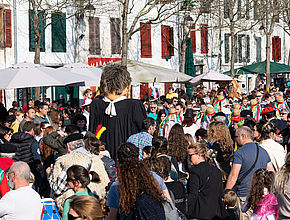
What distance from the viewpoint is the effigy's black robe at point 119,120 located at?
582 cm

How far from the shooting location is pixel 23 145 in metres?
9.85

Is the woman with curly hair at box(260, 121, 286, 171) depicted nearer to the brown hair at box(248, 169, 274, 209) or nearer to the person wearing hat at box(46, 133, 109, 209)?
the brown hair at box(248, 169, 274, 209)

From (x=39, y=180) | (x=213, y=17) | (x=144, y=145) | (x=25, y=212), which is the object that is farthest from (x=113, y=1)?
(x=25, y=212)

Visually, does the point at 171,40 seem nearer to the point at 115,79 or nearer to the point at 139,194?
the point at 115,79

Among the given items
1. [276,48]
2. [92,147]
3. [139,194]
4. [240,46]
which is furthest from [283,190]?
[276,48]

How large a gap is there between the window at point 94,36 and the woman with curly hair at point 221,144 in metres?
19.8

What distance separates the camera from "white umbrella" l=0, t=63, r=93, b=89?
13.2 meters

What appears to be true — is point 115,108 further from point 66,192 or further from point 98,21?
point 98,21

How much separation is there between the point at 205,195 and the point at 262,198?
1.22m

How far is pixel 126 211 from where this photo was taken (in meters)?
4.68

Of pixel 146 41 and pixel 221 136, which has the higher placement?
pixel 146 41

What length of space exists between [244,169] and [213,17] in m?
32.1

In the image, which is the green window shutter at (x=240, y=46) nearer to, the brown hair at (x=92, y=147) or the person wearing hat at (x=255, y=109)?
the person wearing hat at (x=255, y=109)

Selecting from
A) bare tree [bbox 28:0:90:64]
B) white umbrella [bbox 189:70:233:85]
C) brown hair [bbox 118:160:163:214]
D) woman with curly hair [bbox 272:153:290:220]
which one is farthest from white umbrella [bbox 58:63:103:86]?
brown hair [bbox 118:160:163:214]
